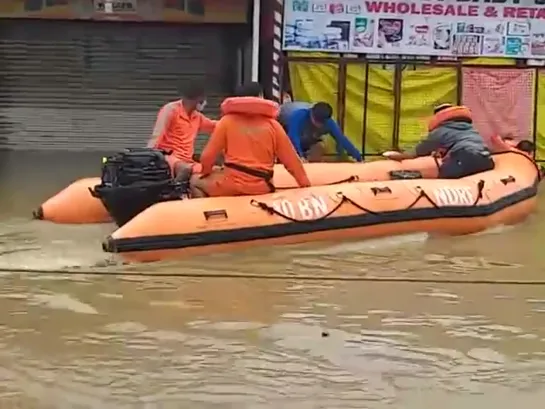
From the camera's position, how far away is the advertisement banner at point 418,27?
15031 mm

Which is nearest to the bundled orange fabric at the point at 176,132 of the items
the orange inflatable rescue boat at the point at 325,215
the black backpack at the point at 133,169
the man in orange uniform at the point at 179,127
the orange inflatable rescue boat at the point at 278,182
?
the man in orange uniform at the point at 179,127

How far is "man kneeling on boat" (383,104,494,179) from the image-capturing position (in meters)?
11.0

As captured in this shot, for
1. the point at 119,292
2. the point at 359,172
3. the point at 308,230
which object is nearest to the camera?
the point at 119,292

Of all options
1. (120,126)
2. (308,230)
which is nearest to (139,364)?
(308,230)

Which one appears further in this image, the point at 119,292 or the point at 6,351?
the point at 119,292

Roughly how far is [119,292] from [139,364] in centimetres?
160

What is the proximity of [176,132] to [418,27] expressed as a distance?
5856 mm

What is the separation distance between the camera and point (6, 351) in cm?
583

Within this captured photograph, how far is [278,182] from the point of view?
10039mm

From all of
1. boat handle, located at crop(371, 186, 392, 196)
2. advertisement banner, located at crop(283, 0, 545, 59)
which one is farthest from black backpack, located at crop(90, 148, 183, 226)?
advertisement banner, located at crop(283, 0, 545, 59)

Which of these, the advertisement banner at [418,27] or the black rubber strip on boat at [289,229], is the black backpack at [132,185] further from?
the advertisement banner at [418,27]

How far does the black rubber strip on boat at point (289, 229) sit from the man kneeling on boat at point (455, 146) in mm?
663

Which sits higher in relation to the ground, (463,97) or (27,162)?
(463,97)

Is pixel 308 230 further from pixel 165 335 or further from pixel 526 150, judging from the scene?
pixel 526 150
